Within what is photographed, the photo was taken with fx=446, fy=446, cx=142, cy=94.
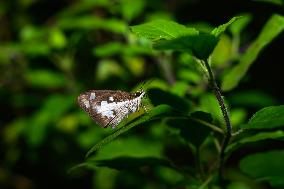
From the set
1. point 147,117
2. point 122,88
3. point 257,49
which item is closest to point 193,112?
point 147,117

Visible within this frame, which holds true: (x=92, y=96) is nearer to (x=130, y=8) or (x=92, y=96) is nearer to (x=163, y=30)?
(x=163, y=30)

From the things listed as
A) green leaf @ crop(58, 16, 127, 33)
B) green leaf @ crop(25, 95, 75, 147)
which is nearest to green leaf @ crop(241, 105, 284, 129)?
green leaf @ crop(58, 16, 127, 33)

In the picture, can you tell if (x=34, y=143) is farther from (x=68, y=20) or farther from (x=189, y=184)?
(x=189, y=184)

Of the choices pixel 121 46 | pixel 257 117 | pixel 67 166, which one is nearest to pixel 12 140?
pixel 67 166

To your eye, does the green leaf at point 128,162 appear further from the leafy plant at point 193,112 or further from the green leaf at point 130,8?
the green leaf at point 130,8

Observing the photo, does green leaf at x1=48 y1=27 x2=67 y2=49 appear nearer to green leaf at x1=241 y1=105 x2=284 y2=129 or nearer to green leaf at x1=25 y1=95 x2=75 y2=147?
green leaf at x1=25 y1=95 x2=75 y2=147
